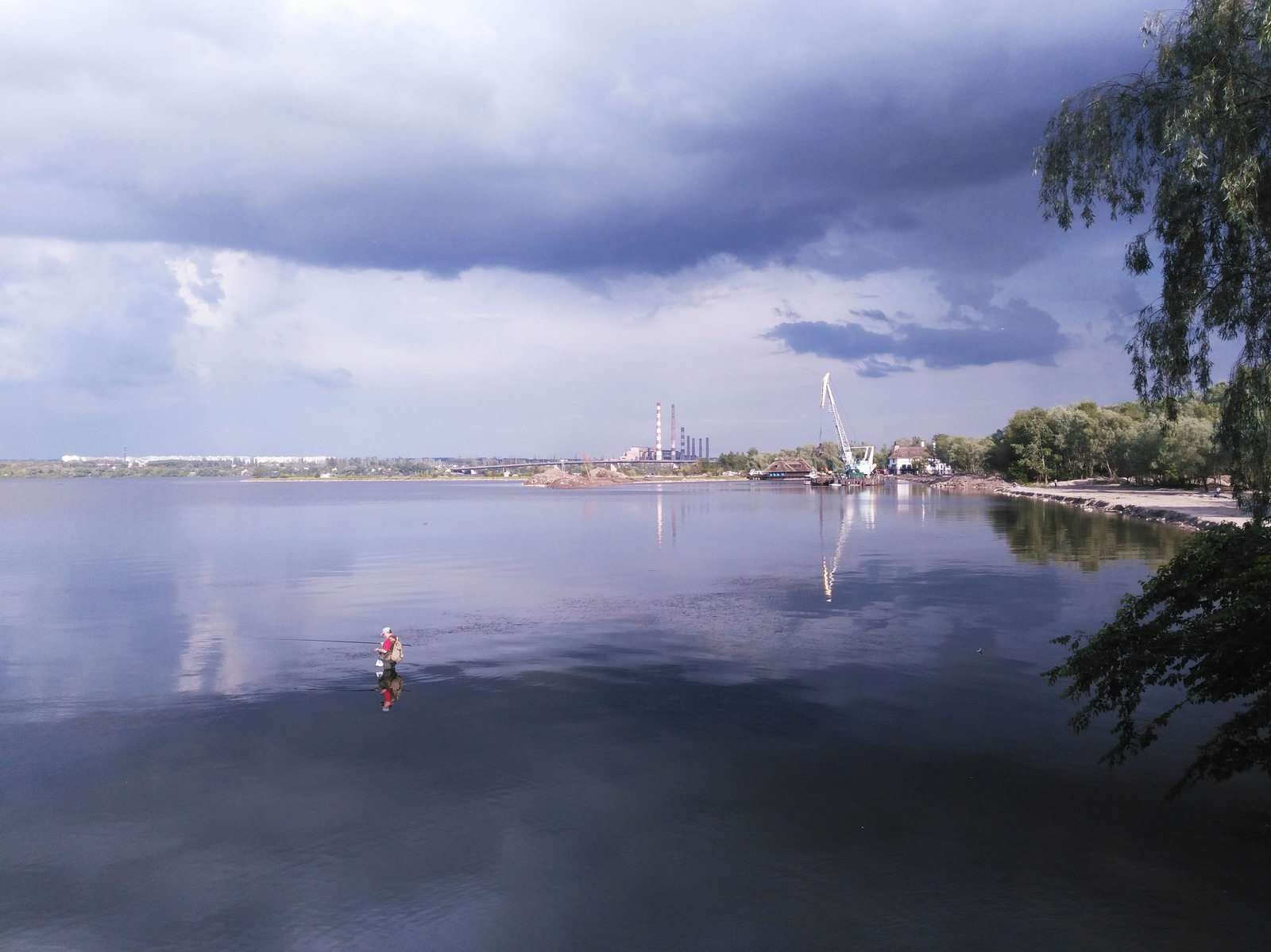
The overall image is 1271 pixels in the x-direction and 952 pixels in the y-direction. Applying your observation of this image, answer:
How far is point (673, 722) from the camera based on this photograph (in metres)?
18.4

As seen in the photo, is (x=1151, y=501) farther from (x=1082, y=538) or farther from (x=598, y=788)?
(x=598, y=788)

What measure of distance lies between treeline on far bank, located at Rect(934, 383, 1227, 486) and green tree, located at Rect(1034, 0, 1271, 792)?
6574cm

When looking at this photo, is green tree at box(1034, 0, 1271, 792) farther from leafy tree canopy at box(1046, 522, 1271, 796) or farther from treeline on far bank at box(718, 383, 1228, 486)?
treeline on far bank at box(718, 383, 1228, 486)

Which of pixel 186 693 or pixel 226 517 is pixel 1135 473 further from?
pixel 186 693

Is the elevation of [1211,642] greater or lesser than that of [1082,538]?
greater

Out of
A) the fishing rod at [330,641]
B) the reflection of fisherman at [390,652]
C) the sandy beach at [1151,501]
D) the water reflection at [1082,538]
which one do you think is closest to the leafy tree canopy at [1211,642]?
the reflection of fisherman at [390,652]

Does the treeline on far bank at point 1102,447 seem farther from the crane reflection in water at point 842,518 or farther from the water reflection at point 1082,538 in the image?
the crane reflection in water at point 842,518

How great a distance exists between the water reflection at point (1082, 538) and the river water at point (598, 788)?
44.2 feet

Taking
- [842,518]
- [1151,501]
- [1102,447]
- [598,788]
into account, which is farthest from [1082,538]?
[1102,447]

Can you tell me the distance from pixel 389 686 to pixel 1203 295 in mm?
19490

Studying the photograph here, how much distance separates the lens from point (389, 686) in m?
21.6

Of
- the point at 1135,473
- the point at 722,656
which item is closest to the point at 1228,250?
the point at 722,656

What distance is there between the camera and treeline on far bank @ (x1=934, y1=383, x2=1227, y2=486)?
91.4 m

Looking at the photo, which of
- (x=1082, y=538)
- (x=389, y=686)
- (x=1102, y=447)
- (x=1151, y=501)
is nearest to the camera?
(x=389, y=686)
